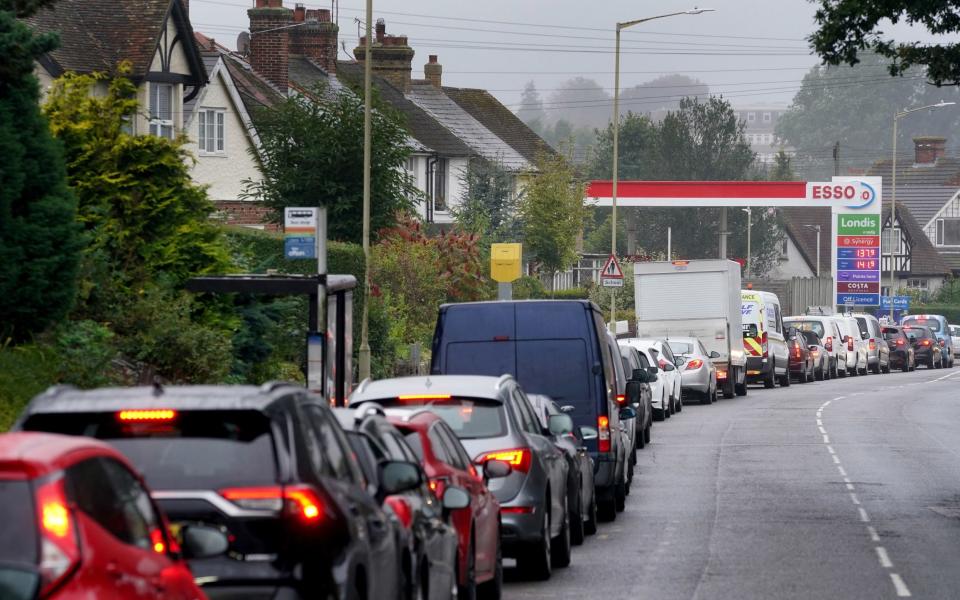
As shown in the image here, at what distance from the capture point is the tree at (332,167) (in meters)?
36.3

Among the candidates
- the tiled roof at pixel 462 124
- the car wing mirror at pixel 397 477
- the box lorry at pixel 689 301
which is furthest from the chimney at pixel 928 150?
the car wing mirror at pixel 397 477

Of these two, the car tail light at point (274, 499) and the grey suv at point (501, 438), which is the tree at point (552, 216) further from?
the car tail light at point (274, 499)

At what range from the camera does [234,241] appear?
2845 centimetres

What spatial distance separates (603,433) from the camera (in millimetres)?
18266

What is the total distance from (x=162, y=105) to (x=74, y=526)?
120ft

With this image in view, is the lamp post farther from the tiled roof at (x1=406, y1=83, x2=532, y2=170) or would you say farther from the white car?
the tiled roof at (x1=406, y1=83, x2=532, y2=170)

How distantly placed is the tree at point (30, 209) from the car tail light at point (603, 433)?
6.06 m

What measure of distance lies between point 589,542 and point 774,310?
3537cm

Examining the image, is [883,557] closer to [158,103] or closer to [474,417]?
[474,417]

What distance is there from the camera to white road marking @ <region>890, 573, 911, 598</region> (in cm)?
1308

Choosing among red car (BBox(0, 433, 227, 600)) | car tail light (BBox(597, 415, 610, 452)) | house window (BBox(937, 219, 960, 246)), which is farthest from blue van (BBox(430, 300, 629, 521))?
house window (BBox(937, 219, 960, 246))

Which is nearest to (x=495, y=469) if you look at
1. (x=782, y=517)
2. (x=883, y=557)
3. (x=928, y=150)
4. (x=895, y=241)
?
(x=883, y=557)

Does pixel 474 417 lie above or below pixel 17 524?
below

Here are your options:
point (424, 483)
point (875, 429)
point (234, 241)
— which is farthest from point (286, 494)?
point (875, 429)
